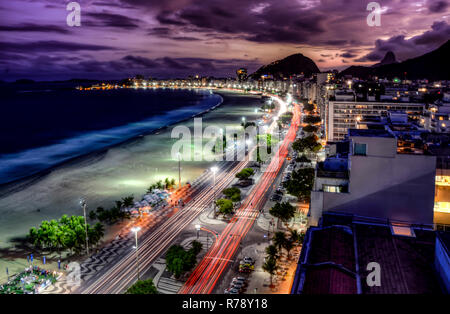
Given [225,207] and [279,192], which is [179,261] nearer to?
[225,207]

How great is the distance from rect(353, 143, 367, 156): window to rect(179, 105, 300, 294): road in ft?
49.0

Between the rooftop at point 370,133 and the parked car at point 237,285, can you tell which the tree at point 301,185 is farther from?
the parked car at point 237,285

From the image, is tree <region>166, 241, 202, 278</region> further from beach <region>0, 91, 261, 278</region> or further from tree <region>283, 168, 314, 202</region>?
tree <region>283, 168, 314, 202</region>

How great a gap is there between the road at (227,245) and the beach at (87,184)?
1407 centimetres

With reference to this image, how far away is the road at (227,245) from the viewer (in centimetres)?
2966

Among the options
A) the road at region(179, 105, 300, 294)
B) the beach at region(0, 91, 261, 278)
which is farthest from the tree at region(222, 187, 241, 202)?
the beach at region(0, 91, 261, 278)

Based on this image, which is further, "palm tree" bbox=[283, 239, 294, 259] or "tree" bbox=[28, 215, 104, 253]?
"tree" bbox=[28, 215, 104, 253]

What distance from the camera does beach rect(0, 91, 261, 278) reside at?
46.7 metres

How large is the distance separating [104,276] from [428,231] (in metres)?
27.2

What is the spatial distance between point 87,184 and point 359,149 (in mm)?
45329

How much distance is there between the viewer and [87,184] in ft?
194

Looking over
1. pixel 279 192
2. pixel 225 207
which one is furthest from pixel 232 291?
pixel 279 192

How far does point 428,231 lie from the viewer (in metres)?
27.2
